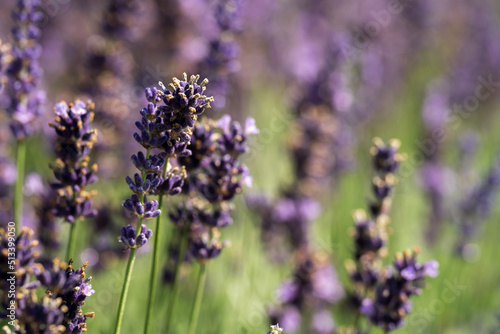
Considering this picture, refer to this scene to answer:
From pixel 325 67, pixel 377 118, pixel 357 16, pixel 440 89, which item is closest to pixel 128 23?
pixel 325 67

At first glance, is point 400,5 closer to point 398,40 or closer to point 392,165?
point 398,40

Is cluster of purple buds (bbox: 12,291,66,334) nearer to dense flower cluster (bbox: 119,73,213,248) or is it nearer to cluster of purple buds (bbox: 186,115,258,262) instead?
dense flower cluster (bbox: 119,73,213,248)

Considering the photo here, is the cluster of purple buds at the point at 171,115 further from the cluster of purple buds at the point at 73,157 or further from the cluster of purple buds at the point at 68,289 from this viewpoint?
the cluster of purple buds at the point at 68,289

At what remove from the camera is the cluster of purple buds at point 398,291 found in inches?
93.8

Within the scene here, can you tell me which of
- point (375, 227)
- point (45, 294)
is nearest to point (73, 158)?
point (45, 294)

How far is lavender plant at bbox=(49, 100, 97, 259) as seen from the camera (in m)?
2.06

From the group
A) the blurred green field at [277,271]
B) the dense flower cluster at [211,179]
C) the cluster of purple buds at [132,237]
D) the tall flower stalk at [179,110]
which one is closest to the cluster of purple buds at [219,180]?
the dense flower cluster at [211,179]

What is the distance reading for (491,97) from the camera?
8.27m

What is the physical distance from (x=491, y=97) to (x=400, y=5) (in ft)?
6.32

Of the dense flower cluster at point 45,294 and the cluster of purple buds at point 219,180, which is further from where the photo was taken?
the cluster of purple buds at point 219,180

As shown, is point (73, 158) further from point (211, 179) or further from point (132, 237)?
point (211, 179)

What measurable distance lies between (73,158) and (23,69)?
80 centimetres

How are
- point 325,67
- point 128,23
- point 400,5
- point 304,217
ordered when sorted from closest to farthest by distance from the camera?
point 128,23 → point 304,217 → point 325,67 → point 400,5

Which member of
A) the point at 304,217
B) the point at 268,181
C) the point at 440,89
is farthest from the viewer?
the point at 440,89
